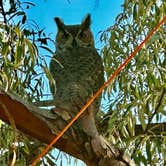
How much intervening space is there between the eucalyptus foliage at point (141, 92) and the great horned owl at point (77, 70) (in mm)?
102

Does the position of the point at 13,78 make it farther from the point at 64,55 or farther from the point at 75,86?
A: the point at 64,55

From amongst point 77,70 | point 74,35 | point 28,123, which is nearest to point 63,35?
point 74,35

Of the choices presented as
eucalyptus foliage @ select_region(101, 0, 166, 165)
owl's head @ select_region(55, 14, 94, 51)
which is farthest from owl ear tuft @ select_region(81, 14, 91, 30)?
eucalyptus foliage @ select_region(101, 0, 166, 165)

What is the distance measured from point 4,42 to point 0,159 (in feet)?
0.99

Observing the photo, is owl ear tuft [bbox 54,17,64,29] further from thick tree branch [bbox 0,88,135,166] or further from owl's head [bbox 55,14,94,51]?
thick tree branch [bbox 0,88,135,166]

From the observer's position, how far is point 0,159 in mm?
1153

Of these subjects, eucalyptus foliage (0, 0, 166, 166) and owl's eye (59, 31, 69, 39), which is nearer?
eucalyptus foliage (0, 0, 166, 166)

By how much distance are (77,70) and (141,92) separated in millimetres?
427

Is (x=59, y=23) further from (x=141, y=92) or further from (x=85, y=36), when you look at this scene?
(x=141, y=92)

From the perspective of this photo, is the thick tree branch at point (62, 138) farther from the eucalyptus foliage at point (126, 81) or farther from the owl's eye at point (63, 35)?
the owl's eye at point (63, 35)

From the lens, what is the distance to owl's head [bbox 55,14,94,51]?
2.09 meters

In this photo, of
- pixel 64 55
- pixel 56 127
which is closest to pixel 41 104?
pixel 56 127

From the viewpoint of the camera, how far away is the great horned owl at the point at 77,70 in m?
1.36

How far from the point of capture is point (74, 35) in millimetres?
2125
